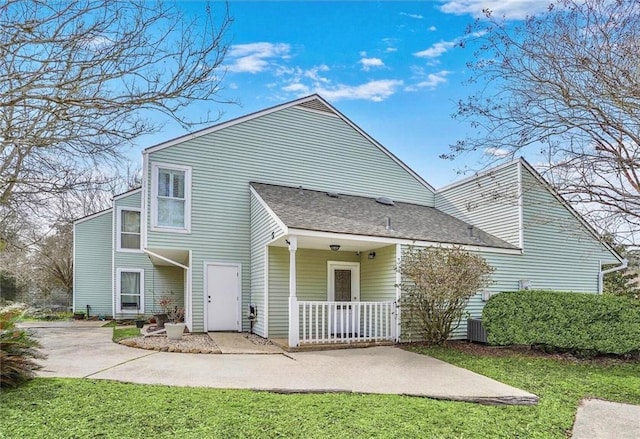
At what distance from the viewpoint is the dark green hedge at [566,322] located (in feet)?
28.5

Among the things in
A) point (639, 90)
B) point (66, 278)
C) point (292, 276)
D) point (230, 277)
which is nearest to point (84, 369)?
point (292, 276)

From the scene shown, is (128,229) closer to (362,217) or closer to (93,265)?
(93,265)

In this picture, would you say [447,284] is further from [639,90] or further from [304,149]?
[304,149]

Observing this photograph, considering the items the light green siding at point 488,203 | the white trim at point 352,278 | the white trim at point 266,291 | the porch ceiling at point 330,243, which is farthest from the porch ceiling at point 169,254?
the light green siding at point 488,203

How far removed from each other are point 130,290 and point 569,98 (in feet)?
54.8

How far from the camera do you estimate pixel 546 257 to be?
43.8 feet

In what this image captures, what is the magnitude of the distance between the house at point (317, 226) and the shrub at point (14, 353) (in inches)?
199

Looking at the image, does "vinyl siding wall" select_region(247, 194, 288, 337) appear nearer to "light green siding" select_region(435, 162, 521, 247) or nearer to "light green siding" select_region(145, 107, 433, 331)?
"light green siding" select_region(145, 107, 433, 331)

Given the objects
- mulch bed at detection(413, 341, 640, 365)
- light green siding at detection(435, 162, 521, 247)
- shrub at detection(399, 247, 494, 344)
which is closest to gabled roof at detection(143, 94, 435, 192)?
light green siding at detection(435, 162, 521, 247)

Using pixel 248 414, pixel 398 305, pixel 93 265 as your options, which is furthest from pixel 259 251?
pixel 93 265

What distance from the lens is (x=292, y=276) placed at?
383 inches

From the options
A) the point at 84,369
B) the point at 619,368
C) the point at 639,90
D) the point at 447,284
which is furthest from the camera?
the point at 447,284

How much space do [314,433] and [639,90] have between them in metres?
6.61

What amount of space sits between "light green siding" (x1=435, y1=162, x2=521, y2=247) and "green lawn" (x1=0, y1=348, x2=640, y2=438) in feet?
22.9
